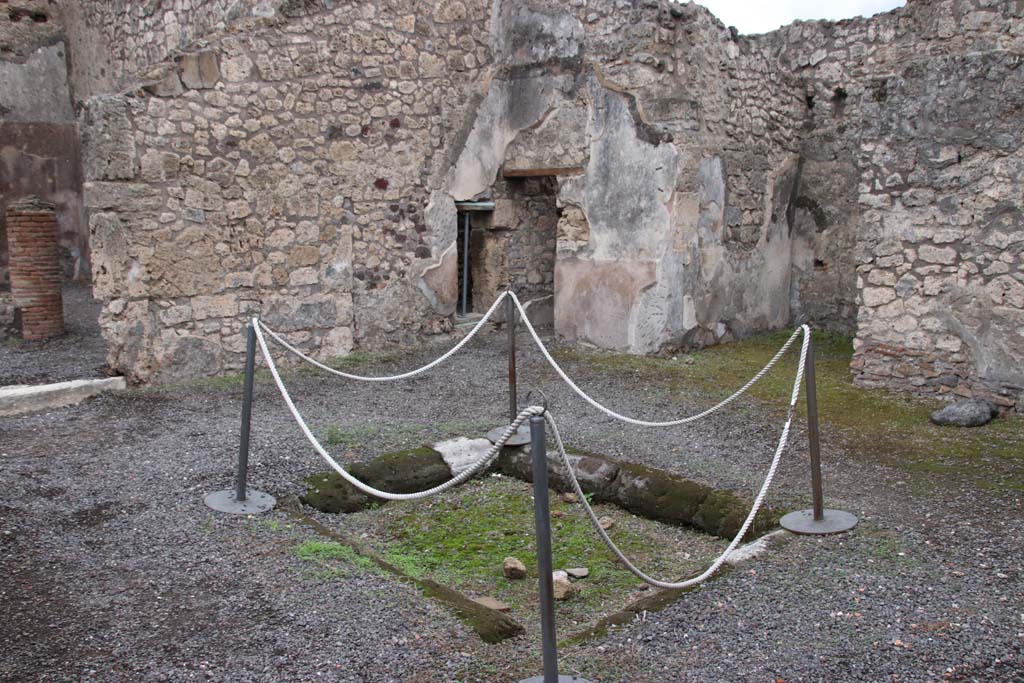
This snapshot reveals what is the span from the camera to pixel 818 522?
4.45 metres

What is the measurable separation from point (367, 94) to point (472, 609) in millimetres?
5729

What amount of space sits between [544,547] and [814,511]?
2.14 metres

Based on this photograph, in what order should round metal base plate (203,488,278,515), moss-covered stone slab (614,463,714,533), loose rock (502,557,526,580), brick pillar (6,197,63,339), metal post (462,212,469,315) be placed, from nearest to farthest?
loose rock (502,557,526,580) < round metal base plate (203,488,278,515) < moss-covered stone slab (614,463,714,533) < brick pillar (6,197,63,339) < metal post (462,212,469,315)

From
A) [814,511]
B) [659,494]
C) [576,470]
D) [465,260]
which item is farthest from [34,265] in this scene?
[814,511]

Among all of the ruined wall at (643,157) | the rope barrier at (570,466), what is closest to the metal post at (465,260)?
the ruined wall at (643,157)

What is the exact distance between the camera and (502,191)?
9453mm

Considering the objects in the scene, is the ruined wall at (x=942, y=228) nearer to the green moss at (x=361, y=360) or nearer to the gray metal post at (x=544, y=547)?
the green moss at (x=361, y=360)

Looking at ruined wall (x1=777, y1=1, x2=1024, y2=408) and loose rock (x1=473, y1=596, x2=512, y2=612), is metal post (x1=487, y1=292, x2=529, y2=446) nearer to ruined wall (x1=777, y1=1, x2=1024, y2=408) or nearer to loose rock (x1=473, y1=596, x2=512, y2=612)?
loose rock (x1=473, y1=596, x2=512, y2=612)

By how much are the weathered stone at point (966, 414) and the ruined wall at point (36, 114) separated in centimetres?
1107

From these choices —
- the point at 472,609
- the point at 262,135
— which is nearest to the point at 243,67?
the point at 262,135

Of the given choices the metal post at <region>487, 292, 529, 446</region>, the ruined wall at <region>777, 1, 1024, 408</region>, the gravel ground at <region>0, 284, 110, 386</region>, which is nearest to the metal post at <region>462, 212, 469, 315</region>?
the metal post at <region>487, 292, 529, 446</region>

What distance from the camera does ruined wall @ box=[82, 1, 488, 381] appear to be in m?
7.02

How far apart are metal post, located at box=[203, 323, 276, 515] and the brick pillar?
5447 millimetres

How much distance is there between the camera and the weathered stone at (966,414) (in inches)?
243
